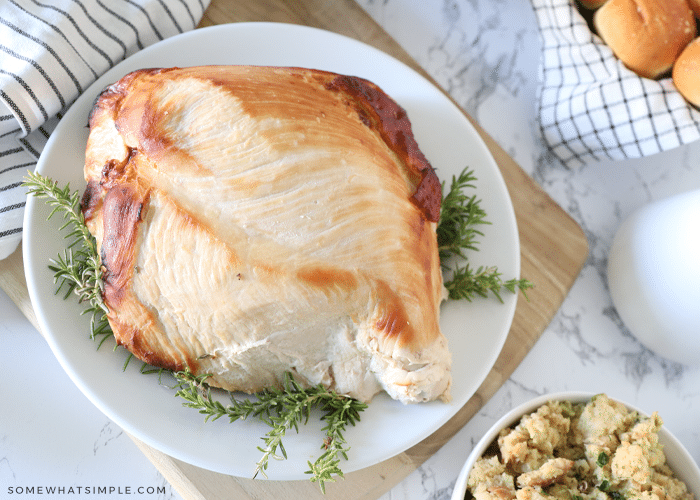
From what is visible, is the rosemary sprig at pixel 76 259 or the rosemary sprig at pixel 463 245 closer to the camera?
the rosemary sprig at pixel 76 259

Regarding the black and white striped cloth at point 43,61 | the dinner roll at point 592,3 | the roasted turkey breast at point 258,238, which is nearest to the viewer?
the roasted turkey breast at point 258,238

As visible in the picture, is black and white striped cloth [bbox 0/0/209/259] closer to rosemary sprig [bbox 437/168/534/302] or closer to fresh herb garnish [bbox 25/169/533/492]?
fresh herb garnish [bbox 25/169/533/492]

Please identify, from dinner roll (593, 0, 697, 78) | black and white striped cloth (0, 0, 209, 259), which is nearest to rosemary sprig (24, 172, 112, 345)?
black and white striped cloth (0, 0, 209, 259)

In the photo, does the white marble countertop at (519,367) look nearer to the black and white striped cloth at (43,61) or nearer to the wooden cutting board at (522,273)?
the wooden cutting board at (522,273)

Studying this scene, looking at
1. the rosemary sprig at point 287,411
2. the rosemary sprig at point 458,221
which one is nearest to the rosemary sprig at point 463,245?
the rosemary sprig at point 458,221

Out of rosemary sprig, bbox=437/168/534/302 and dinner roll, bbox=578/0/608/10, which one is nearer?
rosemary sprig, bbox=437/168/534/302

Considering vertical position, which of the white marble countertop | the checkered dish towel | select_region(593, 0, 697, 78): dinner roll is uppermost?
select_region(593, 0, 697, 78): dinner roll

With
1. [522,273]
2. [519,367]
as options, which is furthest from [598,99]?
[519,367]
